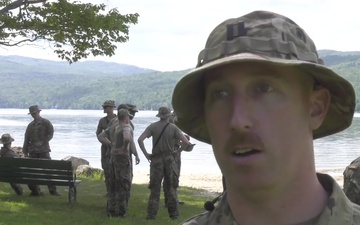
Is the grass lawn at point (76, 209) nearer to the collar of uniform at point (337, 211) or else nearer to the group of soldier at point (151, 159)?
the group of soldier at point (151, 159)

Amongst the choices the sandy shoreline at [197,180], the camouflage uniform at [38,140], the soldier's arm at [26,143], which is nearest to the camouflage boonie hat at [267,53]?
the camouflage uniform at [38,140]

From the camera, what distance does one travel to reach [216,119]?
4.93 ft

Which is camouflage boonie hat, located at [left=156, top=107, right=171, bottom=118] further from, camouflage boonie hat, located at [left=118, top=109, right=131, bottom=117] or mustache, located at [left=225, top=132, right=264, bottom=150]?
mustache, located at [left=225, top=132, right=264, bottom=150]

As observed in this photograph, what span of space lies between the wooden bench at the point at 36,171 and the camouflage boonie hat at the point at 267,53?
1276 centimetres

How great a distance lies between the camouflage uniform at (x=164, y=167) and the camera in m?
11.4

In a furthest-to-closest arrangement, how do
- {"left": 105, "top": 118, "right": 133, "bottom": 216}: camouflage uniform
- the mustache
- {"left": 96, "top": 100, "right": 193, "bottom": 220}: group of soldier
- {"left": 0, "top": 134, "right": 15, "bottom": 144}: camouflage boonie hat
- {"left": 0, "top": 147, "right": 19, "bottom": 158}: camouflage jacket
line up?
{"left": 0, "top": 147, "right": 19, "bottom": 158}: camouflage jacket → {"left": 0, "top": 134, "right": 15, "bottom": 144}: camouflage boonie hat → {"left": 105, "top": 118, "right": 133, "bottom": 216}: camouflage uniform → {"left": 96, "top": 100, "right": 193, "bottom": 220}: group of soldier → the mustache

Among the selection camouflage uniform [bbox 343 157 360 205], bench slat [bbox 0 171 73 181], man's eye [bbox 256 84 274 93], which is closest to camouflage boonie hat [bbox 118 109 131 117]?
bench slat [bbox 0 171 73 181]

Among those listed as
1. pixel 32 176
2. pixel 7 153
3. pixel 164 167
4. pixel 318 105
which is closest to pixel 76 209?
pixel 32 176

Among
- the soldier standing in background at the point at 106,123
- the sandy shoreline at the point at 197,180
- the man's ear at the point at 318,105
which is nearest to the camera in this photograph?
the man's ear at the point at 318,105

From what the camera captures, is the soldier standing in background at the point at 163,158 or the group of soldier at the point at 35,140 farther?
the group of soldier at the point at 35,140

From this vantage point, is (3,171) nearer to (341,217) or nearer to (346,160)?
(341,217)

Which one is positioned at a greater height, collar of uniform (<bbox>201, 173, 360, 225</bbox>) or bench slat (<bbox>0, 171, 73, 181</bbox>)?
collar of uniform (<bbox>201, 173, 360, 225</bbox>)

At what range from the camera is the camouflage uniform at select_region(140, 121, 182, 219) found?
451 inches

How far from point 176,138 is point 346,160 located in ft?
111
